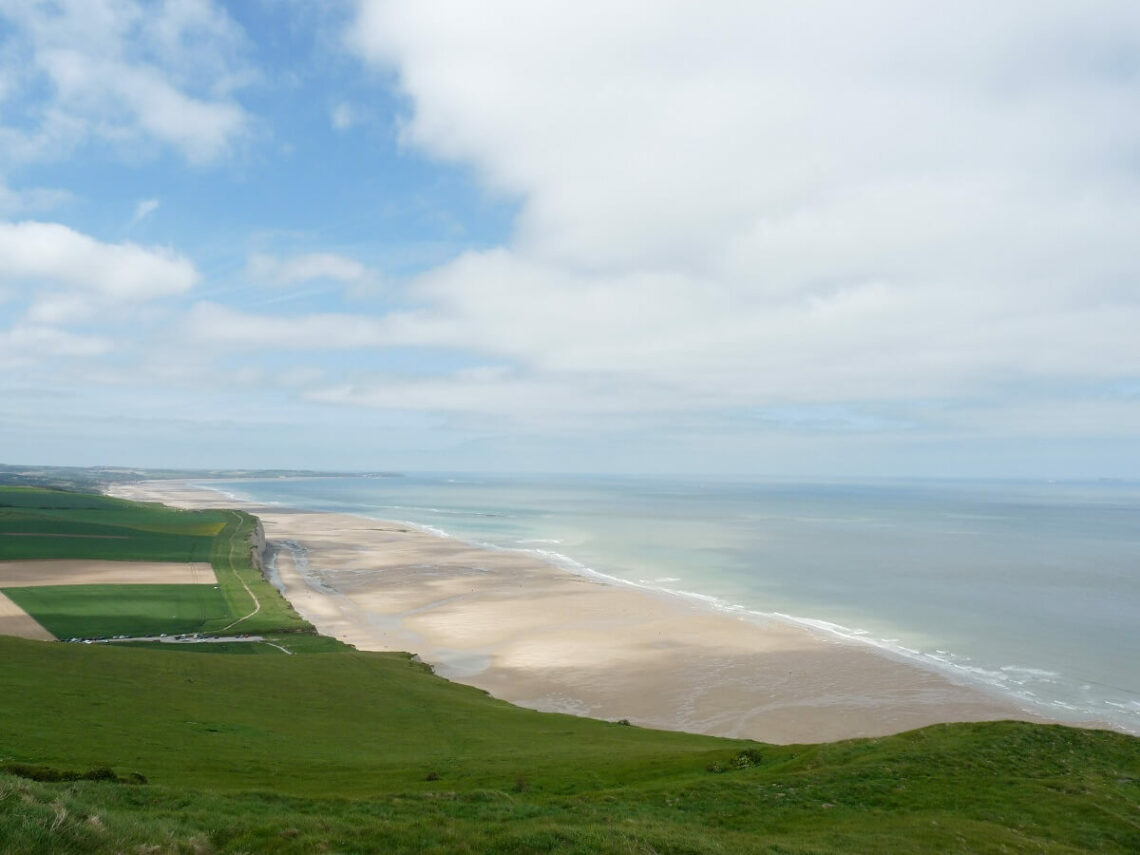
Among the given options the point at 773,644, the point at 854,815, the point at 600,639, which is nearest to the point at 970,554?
the point at 773,644

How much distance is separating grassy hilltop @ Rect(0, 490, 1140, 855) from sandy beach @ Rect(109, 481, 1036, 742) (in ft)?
27.6

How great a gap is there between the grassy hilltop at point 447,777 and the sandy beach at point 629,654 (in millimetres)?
8406

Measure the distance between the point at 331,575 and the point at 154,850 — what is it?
8101 centimetres

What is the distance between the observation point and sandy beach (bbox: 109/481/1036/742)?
38.8m

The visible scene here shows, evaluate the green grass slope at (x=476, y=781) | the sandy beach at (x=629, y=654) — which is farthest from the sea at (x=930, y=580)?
the green grass slope at (x=476, y=781)

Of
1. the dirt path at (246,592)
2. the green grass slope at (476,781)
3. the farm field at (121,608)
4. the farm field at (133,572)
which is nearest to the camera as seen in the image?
the green grass slope at (476,781)

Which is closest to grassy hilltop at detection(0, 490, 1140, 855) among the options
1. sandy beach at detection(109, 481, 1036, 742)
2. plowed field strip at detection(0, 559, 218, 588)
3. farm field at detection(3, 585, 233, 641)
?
sandy beach at detection(109, 481, 1036, 742)

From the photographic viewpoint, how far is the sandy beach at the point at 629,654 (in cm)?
3881

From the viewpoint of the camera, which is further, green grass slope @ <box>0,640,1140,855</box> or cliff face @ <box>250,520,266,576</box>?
cliff face @ <box>250,520,266,576</box>

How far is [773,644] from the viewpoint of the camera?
53000mm

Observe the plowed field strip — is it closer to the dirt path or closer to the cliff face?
the dirt path

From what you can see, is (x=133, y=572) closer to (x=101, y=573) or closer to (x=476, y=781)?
(x=101, y=573)

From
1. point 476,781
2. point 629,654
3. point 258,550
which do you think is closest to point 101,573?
point 258,550

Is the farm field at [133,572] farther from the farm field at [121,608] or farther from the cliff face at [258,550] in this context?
the cliff face at [258,550]
